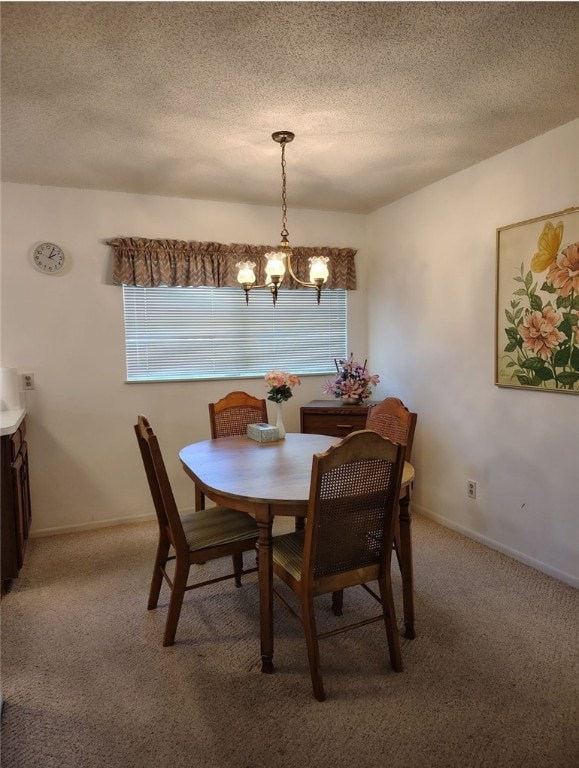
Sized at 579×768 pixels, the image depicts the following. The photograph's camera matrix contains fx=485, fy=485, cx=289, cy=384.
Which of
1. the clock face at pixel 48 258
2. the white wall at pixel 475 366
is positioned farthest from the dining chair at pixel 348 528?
the clock face at pixel 48 258

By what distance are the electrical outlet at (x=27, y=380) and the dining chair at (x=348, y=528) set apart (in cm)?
237

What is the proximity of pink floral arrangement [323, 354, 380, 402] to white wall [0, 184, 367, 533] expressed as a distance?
97 cm

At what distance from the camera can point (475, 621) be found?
7.72 feet

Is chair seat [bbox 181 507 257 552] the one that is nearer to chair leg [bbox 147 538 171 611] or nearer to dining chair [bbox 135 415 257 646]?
dining chair [bbox 135 415 257 646]

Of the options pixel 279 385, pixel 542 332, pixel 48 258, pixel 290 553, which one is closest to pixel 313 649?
pixel 290 553

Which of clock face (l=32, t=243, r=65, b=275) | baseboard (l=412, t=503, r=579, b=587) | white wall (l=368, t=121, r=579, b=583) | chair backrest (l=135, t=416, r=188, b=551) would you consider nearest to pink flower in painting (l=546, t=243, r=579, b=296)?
white wall (l=368, t=121, r=579, b=583)

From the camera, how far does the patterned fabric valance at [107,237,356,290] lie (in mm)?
3576

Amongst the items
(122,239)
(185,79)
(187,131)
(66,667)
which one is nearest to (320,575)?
(66,667)

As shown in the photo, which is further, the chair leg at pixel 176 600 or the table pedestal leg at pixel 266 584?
the chair leg at pixel 176 600

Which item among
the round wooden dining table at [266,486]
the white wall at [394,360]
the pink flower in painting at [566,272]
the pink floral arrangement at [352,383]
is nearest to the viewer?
the round wooden dining table at [266,486]

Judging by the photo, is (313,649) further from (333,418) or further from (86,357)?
(86,357)

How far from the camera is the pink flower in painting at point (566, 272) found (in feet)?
8.39

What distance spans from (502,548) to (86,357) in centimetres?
316

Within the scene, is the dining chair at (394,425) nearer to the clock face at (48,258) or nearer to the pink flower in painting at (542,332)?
the pink flower in painting at (542,332)
